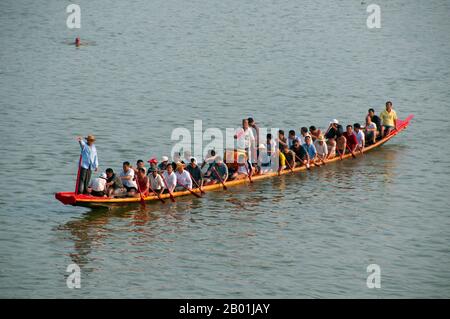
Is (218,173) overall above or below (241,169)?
below

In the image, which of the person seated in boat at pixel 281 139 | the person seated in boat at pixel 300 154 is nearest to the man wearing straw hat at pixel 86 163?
the person seated in boat at pixel 281 139

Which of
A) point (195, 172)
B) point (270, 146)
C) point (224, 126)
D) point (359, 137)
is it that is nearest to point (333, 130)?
point (359, 137)

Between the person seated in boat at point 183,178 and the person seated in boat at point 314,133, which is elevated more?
the person seated in boat at point 314,133

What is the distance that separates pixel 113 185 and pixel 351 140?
11.5 metres

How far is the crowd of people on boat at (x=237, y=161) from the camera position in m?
31.5

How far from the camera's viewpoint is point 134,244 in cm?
2969

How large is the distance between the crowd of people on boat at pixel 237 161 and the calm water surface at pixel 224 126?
0.65 m

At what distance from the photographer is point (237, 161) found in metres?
35.2

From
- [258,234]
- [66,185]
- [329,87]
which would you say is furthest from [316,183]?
[329,87]

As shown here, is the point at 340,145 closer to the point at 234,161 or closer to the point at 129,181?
the point at 234,161

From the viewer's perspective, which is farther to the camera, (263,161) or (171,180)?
(263,161)

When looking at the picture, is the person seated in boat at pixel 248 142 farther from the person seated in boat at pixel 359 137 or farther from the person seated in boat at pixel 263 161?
the person seated in boat at pixel 359 137

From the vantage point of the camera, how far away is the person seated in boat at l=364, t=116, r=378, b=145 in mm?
40406
